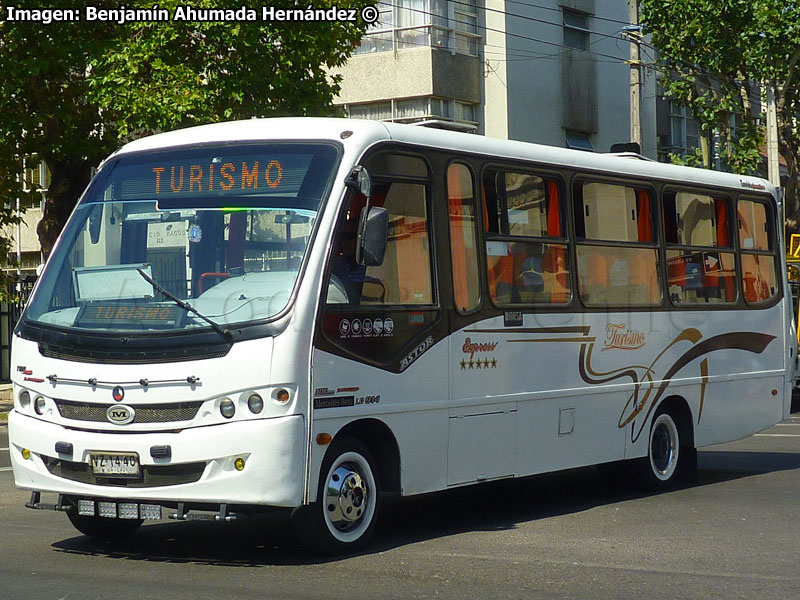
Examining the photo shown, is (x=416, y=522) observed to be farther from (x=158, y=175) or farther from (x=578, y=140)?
(x=578, y=140)

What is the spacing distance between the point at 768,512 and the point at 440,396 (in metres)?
3.01

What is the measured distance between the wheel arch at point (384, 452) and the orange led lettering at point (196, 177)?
1.93 m

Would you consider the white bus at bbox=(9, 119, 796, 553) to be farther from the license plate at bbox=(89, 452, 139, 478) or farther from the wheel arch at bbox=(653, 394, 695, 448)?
the wheel arch at bbox=(653, 394, 695, 448)

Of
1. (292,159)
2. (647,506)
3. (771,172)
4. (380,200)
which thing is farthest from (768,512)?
(771,172)

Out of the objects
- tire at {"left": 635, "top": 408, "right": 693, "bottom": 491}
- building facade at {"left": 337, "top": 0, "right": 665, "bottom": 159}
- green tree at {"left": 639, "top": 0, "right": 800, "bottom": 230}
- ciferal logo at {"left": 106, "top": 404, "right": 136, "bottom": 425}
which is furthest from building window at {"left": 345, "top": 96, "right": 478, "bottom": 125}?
ciferal logo at {"left": 106, "top": 404, "right": 136, "bottom": 425}

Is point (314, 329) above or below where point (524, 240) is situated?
below

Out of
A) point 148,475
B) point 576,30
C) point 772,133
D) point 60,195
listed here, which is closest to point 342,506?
point 148,475

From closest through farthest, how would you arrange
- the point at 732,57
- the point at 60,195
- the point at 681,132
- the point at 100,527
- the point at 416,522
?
the point at 100,527 < the point at 416,522 < the point at 60,195 < the point at 732,57 < the point at 681,132

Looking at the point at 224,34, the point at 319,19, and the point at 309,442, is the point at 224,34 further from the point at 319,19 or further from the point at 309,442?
the point at 309,442

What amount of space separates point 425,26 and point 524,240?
23.0 m

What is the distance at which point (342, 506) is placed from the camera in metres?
8.91

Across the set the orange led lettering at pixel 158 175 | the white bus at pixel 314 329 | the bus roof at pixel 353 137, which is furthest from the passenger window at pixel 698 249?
the orange led lettering at pixel 158 175

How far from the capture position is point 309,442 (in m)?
8.51

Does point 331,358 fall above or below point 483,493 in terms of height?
above
